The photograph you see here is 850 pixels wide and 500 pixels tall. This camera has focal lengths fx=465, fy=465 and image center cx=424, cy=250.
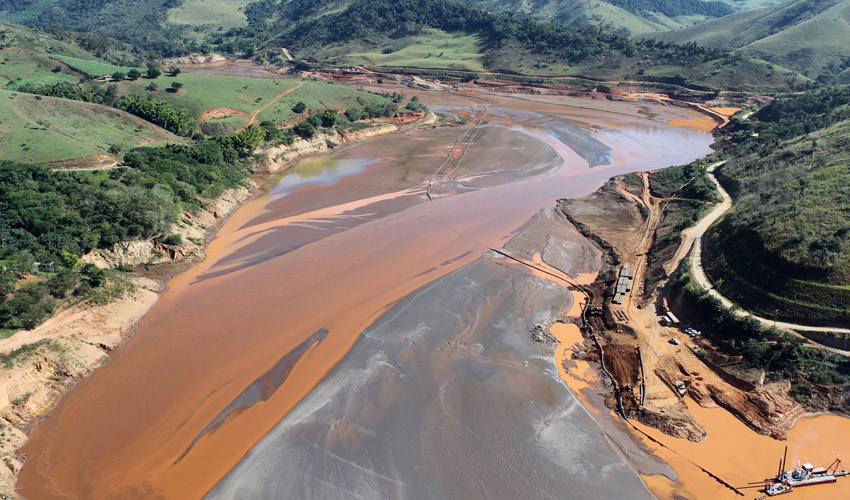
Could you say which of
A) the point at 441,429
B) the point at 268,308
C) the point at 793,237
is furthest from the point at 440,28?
the point at 441,429

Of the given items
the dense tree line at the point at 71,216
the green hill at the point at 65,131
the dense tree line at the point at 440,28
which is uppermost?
the dense tree line at the point at 440,28

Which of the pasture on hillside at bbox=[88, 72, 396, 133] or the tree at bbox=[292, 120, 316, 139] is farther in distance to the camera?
the pasture on hillside at bbox=[88, 72, 396, 133]

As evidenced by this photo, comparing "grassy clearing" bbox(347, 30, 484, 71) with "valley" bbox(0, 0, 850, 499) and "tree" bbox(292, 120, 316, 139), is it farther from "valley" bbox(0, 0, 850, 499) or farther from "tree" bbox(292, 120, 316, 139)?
"valley" bbox(0, 0, 850, 499)

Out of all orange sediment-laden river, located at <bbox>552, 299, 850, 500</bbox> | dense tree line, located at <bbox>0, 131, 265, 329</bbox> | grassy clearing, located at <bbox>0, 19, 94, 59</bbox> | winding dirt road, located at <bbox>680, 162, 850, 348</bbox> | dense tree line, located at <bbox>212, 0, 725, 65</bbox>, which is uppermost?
dense tree line, located at <bbox>212, 0, 725, 65</bbox>

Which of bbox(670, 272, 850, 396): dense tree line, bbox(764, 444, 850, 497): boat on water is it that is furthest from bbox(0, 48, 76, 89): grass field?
bbox(764, 444, 850, 497): boat on water

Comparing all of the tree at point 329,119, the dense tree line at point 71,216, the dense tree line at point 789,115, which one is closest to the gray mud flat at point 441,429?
the dense tree line at point 71,216

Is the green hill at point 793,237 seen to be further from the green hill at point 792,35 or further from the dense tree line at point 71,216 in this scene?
the green hill at point 792,35

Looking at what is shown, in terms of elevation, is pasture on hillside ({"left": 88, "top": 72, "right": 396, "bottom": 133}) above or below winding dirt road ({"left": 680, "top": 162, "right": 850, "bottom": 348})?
above
